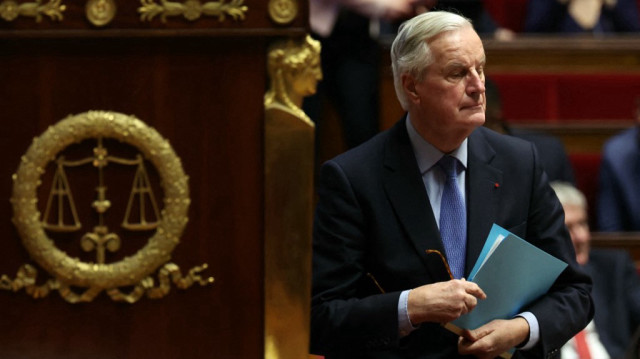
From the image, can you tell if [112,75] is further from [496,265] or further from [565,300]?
[565,300]

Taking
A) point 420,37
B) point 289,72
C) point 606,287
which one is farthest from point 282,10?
point 606,287

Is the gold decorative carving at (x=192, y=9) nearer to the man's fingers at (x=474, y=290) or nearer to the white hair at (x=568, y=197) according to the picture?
the man's fingers at (x=474, y=290)

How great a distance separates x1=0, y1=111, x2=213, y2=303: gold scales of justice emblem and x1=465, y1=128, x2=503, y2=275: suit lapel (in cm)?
36

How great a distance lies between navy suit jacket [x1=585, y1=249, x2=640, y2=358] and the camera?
207 cm

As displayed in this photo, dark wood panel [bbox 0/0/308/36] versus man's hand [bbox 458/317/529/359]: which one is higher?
dark wood panel [bbox 0/0/308/36]

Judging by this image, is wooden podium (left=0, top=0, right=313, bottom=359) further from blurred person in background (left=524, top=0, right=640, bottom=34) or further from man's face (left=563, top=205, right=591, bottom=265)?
blurred person in background (left=524, top=0, right=640, bottom=34)

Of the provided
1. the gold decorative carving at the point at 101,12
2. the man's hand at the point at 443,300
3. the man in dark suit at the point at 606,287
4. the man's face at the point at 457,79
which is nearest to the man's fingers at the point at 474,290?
the man's hand at the point at 443,300

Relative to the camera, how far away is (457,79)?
1102mm

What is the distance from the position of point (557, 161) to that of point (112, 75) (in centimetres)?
168

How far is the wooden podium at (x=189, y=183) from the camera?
0.84 meters

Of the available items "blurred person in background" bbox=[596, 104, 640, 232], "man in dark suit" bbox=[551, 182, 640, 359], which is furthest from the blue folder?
"blurred person in background" bbox=[596, 104, 640, 232]

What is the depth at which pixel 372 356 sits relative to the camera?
Result: 1.12 meters

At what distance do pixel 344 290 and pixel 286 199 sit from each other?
30 cm

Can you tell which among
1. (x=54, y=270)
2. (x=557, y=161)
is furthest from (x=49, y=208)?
(x=557, y=161)
